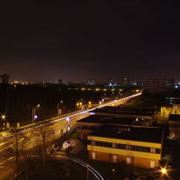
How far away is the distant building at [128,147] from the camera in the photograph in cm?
1543

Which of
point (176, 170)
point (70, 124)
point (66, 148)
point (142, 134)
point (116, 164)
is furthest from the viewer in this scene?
point (70, 124)

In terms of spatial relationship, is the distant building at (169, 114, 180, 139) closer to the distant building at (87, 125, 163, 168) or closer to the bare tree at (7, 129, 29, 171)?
the distant building at (87, 125, 163, 168)

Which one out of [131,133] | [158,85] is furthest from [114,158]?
[158,85]

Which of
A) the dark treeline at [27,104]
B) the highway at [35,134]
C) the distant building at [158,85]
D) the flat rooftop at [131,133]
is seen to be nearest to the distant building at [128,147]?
the flat rooftop at [131,133]

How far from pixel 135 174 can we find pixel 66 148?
8.23 metres

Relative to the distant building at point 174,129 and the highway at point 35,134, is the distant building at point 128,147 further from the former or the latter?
the distant building at point 174,129

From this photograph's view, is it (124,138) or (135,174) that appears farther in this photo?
(124,138)

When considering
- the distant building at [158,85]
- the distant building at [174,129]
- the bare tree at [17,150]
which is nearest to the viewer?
the bare tree at [17,150]

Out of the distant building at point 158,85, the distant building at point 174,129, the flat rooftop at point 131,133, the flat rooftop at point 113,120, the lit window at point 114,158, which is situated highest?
the distant building at point 158,85

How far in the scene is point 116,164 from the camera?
1623 cm

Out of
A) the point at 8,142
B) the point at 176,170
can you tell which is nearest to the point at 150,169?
the point at 176,170

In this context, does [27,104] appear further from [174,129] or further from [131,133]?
[174,129]

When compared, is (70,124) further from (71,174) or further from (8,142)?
(71,174)

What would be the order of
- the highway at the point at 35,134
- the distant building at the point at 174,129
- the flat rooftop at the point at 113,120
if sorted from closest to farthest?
the highway at the point at 35,134, the flat rooftop at the point at 113,120, the distant building at the point at 174,129
